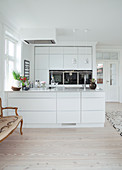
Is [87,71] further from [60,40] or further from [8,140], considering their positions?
[8,140]

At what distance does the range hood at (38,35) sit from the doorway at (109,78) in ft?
12.6

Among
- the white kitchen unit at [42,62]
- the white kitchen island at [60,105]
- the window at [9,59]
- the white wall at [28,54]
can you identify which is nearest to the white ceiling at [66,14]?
the window at [9,59]

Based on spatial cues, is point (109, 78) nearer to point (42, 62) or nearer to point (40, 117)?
point (42, 62)

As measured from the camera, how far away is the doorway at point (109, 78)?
25.1 ft

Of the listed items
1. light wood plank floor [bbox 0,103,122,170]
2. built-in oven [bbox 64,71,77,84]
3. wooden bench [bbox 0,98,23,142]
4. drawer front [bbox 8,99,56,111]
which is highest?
built-in oven [bbox 64,71,77,84]

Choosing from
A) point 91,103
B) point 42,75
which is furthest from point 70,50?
point 91,103

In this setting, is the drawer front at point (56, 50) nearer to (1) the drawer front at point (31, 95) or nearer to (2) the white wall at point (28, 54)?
(2) the white wall at point (28, 54)

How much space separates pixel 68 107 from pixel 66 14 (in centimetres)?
218

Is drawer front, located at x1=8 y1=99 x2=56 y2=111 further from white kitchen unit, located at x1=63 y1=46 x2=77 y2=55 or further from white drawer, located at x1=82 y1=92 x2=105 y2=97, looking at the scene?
white kitchen unit, located at x1=63 y1=46 x2=77 y2=55

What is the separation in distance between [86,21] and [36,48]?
3082mm

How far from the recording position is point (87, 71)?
6.57 meters

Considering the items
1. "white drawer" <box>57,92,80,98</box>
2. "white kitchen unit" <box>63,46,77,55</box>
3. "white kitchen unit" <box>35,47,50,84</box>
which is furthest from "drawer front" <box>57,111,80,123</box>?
"white kitchen unit" <box>63,46,77,55</box>

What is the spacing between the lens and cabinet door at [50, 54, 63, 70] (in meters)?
6.62

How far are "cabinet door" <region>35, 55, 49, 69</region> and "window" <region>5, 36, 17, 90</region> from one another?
5.74 ft
